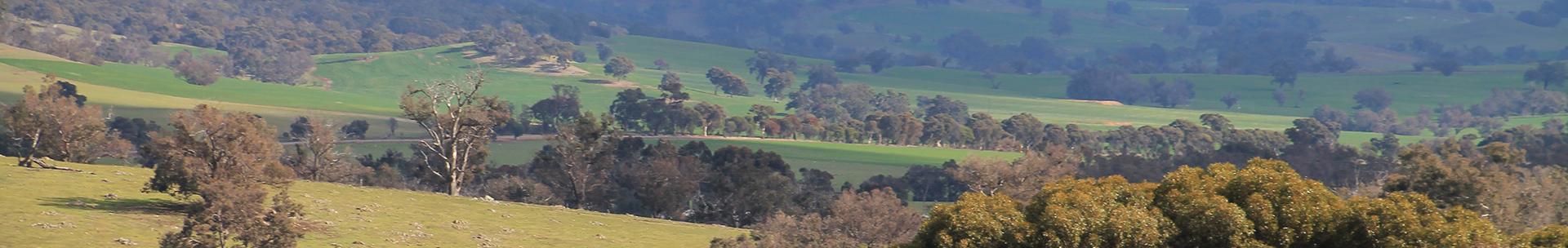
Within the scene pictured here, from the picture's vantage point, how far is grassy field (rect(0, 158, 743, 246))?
4212 cm

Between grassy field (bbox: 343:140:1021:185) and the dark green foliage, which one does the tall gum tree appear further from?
the dark green foliage

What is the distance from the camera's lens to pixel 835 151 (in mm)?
141000

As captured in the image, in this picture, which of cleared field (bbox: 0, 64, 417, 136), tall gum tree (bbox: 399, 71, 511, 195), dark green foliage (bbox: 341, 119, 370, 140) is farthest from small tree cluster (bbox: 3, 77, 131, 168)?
dark green foliage (bbox: 341, 119, 370, 140)

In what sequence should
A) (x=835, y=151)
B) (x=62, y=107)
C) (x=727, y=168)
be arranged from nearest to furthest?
(x=62, y=107)
(x=727, y=168)
(x=835, y=151)

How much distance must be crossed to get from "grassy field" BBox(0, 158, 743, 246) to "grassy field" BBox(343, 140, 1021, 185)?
5574 centimetres

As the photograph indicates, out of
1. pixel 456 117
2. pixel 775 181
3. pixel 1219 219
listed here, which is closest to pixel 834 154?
pixel 775 181

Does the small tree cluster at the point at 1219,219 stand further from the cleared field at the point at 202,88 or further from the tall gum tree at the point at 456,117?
the cleared field at the point at 202,88

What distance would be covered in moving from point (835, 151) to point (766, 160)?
2048 inches

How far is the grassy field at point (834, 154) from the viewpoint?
408ft

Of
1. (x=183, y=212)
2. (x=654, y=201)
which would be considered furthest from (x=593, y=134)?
(x=183, y=212)

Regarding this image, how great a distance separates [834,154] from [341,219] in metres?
90.7

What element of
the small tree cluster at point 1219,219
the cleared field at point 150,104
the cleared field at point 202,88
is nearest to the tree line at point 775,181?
the small tree cluster at point 1219,219

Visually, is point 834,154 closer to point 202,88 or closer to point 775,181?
point 775,181

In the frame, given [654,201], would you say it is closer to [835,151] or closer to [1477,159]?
[1477,159]
